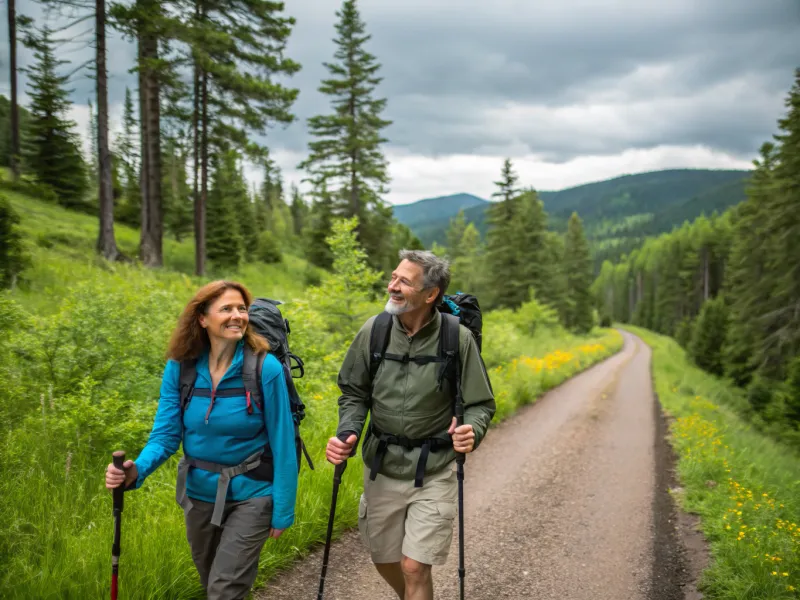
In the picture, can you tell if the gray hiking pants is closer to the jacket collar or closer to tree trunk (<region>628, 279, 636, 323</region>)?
the jacket collar

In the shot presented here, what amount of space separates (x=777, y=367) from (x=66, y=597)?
27.0 m

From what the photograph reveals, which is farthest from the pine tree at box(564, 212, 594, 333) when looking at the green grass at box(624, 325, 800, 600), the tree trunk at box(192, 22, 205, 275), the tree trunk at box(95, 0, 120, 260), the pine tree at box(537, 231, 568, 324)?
the tree trunk at box(95, 0, 120, 260)

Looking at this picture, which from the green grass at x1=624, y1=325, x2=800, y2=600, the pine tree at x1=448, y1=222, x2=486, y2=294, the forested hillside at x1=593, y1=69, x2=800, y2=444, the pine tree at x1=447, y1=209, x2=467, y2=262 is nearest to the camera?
the green grass at x1=624, y1=325, x2=800, y2=600

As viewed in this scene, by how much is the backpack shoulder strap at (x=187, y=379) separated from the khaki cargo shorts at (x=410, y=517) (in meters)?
1.29

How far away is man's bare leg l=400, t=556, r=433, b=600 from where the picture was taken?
9.61 feet

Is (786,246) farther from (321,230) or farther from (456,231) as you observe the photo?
(456,231)

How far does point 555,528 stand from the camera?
18.7ft

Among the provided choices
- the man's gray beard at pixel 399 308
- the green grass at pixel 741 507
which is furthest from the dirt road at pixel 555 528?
the man's gray beard at pixel 399 308

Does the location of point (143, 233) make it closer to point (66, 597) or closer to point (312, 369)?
point (312, 369)

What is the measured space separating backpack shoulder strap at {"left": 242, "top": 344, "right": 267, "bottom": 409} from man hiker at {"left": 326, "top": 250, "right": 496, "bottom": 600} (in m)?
0.66

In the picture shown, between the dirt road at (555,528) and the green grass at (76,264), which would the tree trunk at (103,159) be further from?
the dirt road at (555,528)

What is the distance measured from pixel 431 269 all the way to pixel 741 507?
5388mm

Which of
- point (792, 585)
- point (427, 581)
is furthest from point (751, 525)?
point (427, 581)

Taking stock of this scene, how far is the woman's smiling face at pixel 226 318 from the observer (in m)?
2.67
